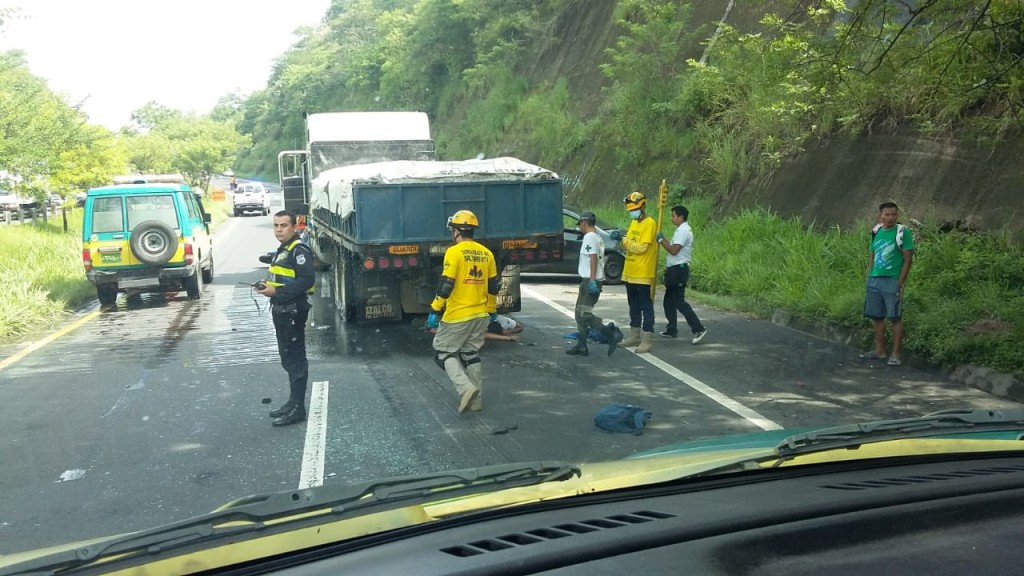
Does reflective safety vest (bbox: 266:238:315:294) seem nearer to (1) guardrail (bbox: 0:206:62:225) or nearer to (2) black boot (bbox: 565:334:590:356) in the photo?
(2) black boot (bbox: 565:334:590:356)

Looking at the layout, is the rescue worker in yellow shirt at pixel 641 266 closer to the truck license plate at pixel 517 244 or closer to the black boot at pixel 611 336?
the black boot at pixel 611 336

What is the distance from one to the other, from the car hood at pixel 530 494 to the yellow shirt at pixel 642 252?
6679mm

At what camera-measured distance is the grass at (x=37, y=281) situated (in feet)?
43.3

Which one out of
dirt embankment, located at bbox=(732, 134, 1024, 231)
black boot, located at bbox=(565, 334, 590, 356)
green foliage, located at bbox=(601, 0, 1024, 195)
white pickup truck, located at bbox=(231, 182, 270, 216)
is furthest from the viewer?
white pickup truck, located at bbox=(231, 182, 270, 216)

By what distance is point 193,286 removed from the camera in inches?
626

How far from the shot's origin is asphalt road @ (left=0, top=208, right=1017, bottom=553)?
5.91 metres

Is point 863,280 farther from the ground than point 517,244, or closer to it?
closer to it

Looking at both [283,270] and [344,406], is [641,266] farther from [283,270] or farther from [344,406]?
[283,270]

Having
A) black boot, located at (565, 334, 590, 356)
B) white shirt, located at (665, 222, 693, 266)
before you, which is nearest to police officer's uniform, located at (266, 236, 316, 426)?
black boot, located at (565, 334, 590, 356)

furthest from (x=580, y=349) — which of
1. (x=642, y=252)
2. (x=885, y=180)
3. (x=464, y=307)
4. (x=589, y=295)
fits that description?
(x=885, y=180)

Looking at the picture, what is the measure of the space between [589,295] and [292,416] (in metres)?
3.78

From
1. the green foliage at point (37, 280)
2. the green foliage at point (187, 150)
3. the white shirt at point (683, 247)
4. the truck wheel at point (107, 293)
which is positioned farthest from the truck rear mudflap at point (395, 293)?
the green foliage at point (187, 150)

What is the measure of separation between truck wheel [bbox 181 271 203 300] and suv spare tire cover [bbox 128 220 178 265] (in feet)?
3.23

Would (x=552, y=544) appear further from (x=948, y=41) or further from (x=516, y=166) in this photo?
(x=516, y=166)
